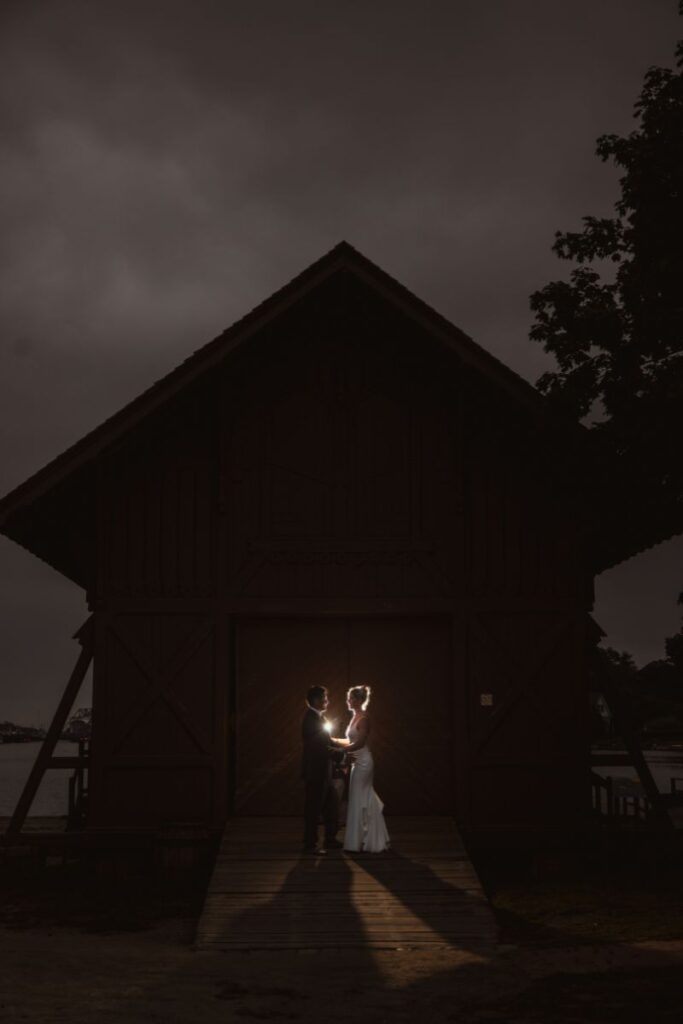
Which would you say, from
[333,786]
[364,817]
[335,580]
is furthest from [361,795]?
[335,580]

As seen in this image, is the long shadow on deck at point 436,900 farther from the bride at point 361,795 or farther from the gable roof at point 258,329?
the gable roof at point 258,329

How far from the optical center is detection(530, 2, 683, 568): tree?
18328mm

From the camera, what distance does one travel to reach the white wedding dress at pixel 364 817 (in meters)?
17.4

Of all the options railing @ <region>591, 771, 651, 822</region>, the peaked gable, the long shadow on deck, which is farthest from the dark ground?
the peaked gable

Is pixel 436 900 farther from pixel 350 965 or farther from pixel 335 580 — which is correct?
pixel 335 580

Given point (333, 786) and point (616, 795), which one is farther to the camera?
point (616, 795)

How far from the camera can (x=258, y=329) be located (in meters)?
18.9

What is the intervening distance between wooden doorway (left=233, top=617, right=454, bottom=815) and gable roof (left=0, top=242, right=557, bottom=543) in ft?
11.9

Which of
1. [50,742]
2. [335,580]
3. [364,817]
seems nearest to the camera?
[364,817]

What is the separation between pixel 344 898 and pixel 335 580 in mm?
5480

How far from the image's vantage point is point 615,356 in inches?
747

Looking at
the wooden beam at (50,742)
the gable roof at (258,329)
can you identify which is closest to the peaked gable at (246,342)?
the gable roof at (258,329)

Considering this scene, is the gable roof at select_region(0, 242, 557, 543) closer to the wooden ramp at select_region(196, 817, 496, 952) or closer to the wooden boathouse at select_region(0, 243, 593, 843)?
the wooden boathouse at select_region(0, 243, 593, 843)

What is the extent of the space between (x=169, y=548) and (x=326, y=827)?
187 inches
